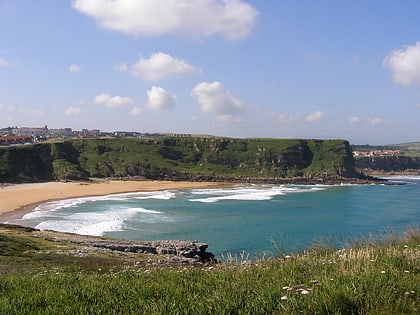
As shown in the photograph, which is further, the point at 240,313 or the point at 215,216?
the point at 215,216

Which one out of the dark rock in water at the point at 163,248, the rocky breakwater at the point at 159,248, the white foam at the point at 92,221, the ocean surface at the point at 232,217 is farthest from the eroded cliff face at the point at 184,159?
the dark rock in water at the point at 163,248

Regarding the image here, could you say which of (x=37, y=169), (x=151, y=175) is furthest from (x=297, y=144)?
(x=37, y=169)

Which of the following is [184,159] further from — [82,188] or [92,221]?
[92,221]

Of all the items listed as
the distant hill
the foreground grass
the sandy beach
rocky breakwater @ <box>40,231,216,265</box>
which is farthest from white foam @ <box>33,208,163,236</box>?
the distant hill

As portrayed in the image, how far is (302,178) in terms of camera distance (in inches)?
5197

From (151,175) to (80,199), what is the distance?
47.7 metres

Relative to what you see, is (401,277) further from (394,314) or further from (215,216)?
(215,216)

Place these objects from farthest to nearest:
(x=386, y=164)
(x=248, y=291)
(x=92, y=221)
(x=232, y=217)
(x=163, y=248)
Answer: (x=386, y=164)
(x=232, y=217)
(x=92, y=221)
(x=163, y=248)
(x=248, y=291)

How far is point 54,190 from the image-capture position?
300 ft

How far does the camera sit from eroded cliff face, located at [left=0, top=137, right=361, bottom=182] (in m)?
116

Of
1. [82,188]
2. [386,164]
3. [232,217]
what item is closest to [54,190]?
[82,188]

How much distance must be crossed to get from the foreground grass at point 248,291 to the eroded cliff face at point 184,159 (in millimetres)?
107833

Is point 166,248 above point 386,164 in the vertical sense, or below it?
below

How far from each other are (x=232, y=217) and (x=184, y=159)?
86.3 metres
